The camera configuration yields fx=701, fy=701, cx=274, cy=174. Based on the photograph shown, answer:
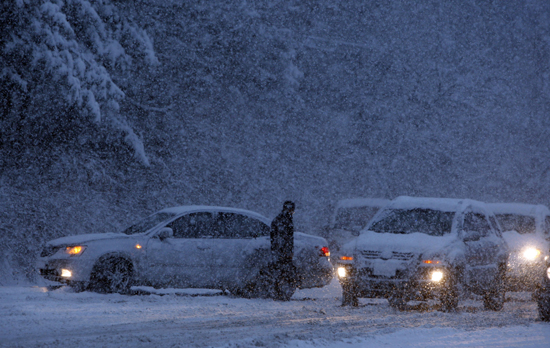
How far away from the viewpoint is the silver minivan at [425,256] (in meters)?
10.5

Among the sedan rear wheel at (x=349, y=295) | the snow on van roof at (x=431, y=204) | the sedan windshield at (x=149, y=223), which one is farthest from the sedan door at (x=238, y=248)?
the snow on van roof at (x=431, y=204)

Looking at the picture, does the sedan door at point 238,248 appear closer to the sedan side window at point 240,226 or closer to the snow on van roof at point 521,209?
the sedan side window at point 240,226

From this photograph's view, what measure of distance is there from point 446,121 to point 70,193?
20326 millimetres

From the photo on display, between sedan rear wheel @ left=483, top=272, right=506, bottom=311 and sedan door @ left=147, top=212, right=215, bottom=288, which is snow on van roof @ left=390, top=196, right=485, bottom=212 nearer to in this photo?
sedan rear wheel @ left=483, top=272, right=506, bottom=311

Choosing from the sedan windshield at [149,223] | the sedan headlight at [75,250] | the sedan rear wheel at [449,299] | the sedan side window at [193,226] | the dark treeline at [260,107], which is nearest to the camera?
Answer: the sedan rear wheel at [449,299]

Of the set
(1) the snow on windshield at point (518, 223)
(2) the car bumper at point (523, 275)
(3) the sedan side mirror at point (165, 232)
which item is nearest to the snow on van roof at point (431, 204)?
(2) the car bumper at point (523, 275)

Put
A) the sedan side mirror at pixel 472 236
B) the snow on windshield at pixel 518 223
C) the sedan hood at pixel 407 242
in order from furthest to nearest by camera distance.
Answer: the snow on windshield at pixel 518 223 → the sedan side mirror at pixel 472 236 → the sedan hood at pixel 407 242

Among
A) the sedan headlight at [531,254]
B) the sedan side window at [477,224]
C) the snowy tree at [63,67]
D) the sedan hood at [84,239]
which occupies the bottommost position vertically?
the sedan hood at [84,239]

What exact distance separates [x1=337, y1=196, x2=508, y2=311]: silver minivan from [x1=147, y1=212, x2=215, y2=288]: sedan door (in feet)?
7.67

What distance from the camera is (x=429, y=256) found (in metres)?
10.5

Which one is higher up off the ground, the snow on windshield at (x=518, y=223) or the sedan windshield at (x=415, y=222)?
the snow on windshield at (x=518, y=223)

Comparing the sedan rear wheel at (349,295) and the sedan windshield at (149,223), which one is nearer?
the sedan rear wheel at (349,295)

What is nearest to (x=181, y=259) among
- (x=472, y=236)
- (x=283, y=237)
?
(x=283, y=237)

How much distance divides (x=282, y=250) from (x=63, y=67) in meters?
6.16
